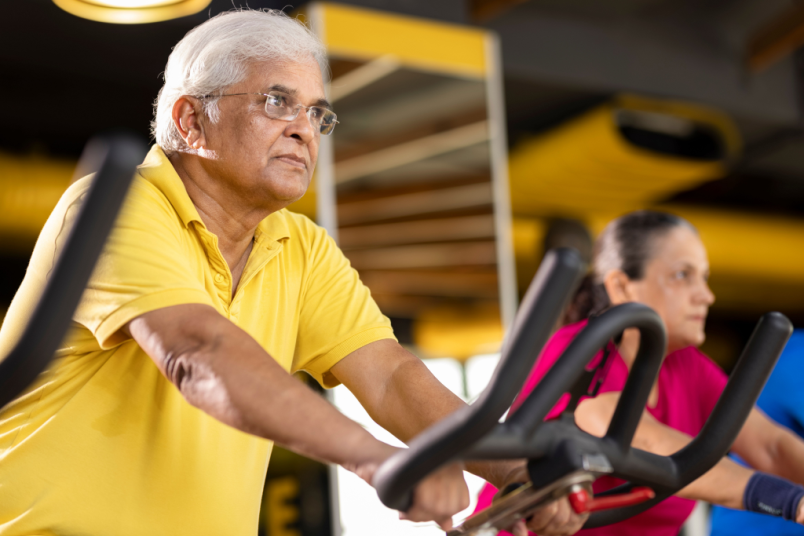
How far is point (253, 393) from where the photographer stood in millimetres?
886

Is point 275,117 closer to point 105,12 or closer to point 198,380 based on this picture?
point 198,380

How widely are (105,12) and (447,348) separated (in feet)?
16.1

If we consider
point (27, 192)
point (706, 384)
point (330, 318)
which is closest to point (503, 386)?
point (330, 318)

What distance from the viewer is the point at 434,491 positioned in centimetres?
83

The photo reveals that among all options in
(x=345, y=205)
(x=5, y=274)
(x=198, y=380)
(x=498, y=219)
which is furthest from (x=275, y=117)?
(x=5, y=274)

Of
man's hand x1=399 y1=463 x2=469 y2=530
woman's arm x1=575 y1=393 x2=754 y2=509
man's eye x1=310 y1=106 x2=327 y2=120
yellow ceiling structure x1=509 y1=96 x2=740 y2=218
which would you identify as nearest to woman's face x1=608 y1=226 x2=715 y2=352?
woman's arm x1=575 y1=393 x2=754 y2=509

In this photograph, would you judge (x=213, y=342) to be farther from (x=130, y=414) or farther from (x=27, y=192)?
(x=27, y=192)

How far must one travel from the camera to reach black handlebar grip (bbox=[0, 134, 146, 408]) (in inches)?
27.2

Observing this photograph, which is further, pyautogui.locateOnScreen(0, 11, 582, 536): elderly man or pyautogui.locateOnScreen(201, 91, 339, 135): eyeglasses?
pyautogui.locateOnScreen(201, 91, 339, 135): eyeglasses

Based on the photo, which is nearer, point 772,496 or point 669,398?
point 772,496

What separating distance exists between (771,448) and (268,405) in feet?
4.91

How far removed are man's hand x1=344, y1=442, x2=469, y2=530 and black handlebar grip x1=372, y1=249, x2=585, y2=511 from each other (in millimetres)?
25

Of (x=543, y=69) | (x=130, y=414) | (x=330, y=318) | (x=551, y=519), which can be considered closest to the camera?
(x=551, y=519)

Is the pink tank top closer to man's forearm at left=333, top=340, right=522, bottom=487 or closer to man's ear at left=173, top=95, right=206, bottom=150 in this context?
man's forearm at left=333, top=340, right=522, bottom=487
